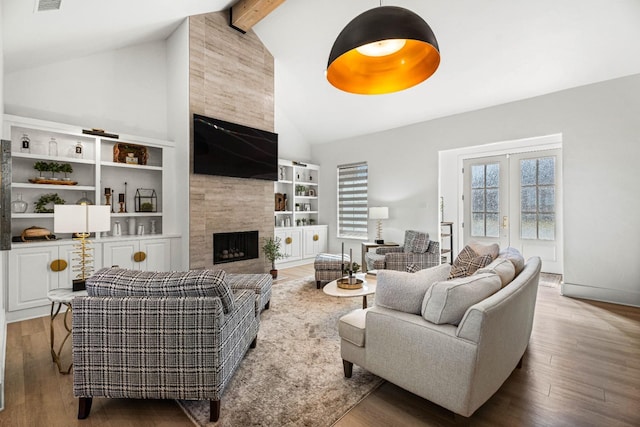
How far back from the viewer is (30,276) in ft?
11.1

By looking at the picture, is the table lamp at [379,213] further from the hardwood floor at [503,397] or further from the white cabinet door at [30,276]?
the white cabinet door at [30,276]

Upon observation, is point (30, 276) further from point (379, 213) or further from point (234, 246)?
point (379, 213)

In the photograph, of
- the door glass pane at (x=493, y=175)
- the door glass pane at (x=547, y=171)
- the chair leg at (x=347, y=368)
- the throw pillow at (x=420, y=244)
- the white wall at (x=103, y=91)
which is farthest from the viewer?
the door glass pane at (x=493, y=175)

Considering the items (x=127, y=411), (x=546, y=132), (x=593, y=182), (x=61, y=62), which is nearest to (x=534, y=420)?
(x=127, y=411)

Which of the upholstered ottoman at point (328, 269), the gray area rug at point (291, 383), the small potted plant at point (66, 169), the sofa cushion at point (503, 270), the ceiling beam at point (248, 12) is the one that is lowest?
the gray area rug at point (291, 383)

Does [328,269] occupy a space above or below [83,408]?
above

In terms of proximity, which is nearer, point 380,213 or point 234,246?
point 234,246

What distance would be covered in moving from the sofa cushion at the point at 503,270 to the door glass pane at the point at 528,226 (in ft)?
12.9

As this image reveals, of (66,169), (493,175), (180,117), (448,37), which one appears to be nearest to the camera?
(66,169)

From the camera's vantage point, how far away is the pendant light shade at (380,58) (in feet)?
5.21

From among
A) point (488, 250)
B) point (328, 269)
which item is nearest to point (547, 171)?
point (488, 250)

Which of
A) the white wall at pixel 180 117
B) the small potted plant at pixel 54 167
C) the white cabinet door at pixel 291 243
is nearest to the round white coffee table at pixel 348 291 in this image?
the white wall at pixel 180 117

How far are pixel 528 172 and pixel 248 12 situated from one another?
5439mm

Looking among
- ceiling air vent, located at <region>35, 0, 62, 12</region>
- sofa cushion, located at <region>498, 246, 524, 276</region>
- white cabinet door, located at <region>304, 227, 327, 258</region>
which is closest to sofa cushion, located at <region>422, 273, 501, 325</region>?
sofa cushion, located at <region>498, 246, 524, 276</region>
